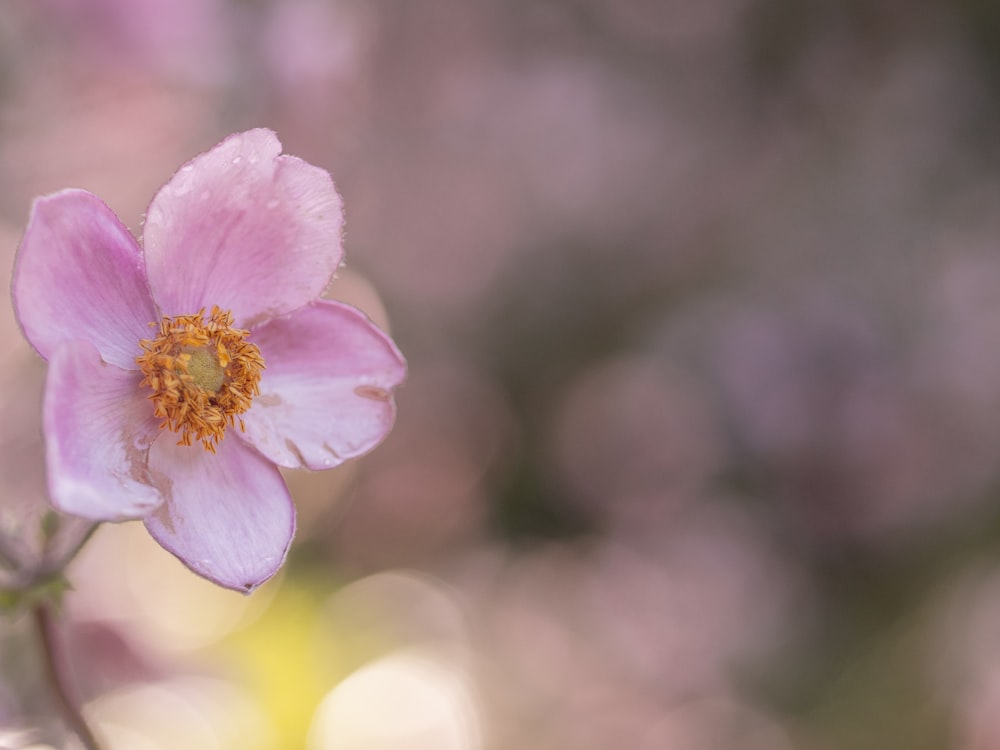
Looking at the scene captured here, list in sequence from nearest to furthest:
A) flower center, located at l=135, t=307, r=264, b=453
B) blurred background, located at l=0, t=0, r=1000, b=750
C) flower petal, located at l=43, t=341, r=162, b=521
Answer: flower petal, located at l=43, t=341, r=162, b=521 < flower center, located at l=135, t=307, r=264, b=453 < blurred background, located at l=0, t=0, r=1000, b=750

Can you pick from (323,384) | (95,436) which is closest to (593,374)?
(323,384)

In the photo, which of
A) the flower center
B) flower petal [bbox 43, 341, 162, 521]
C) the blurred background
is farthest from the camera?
the blurred background

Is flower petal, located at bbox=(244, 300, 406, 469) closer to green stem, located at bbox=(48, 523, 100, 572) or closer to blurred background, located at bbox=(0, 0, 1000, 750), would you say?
green stem, located at bbox=(48, 523, 100, 572)

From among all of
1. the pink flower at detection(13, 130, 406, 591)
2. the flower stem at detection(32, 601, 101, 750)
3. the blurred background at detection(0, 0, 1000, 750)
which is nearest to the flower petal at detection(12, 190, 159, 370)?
the pink flower at detection(13, 130, 406, 591)

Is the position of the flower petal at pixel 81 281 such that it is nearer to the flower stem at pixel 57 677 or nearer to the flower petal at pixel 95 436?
the flower petal at pixel 95 436

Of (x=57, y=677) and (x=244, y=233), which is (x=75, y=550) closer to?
(x=57, y=677)

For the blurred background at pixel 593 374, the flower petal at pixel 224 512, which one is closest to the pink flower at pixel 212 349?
the flower petal at pixel 224 512

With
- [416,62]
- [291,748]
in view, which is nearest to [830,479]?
[291,748]
